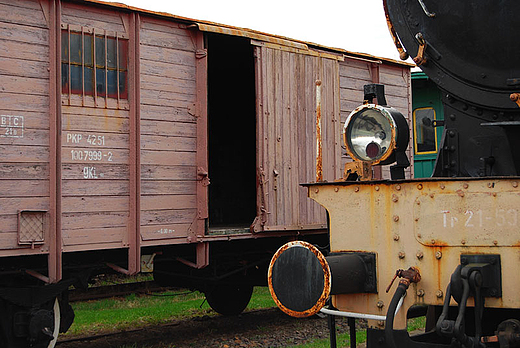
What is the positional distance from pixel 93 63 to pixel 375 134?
3950mm

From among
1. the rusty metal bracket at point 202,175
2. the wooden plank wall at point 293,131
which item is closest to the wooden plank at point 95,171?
the rusty metal bracket at point 202,175

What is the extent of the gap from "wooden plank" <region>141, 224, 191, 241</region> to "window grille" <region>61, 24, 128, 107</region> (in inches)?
57.3

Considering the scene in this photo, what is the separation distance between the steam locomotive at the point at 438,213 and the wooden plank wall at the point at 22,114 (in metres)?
3.39

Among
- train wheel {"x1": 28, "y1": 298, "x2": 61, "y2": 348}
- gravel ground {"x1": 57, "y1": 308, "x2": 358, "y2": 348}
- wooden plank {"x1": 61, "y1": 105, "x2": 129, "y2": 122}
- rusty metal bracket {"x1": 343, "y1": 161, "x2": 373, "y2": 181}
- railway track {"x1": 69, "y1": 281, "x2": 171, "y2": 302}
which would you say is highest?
wooden plank {"x1": 61, "y1": 105, "x2": 129, "y2": 122}

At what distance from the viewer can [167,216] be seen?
7.14 m

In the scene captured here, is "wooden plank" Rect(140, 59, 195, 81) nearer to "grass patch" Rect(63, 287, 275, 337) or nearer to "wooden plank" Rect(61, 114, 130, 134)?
"wooden plank" Rect(61, 114, 130, 134)

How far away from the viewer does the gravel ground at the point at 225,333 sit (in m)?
7.56

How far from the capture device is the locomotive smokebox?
3.34 m

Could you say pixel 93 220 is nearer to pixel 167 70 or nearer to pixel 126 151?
pixel 126 151

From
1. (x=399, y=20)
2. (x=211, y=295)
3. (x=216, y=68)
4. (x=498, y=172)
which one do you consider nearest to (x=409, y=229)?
(x=498, y=172)

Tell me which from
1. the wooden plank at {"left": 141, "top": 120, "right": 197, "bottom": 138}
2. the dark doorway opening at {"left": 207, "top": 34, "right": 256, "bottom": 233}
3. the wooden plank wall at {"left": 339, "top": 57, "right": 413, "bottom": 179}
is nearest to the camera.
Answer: the wooden plank at {"left": 141, "top": 120, "right": 197, "bottom": 138}

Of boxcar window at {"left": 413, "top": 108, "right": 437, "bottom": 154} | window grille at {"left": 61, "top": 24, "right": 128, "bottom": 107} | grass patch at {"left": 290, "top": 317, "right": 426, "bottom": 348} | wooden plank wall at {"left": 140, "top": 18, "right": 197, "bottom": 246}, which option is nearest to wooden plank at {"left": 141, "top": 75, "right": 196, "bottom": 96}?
wooden plank wall at {"left": 140, "top": 18, "right": 197, "bottom": 246}

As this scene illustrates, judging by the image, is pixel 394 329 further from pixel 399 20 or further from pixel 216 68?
pixel 216 68

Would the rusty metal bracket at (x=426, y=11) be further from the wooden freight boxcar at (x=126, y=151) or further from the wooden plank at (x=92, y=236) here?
the wooden plank at (x=92, y=236)
